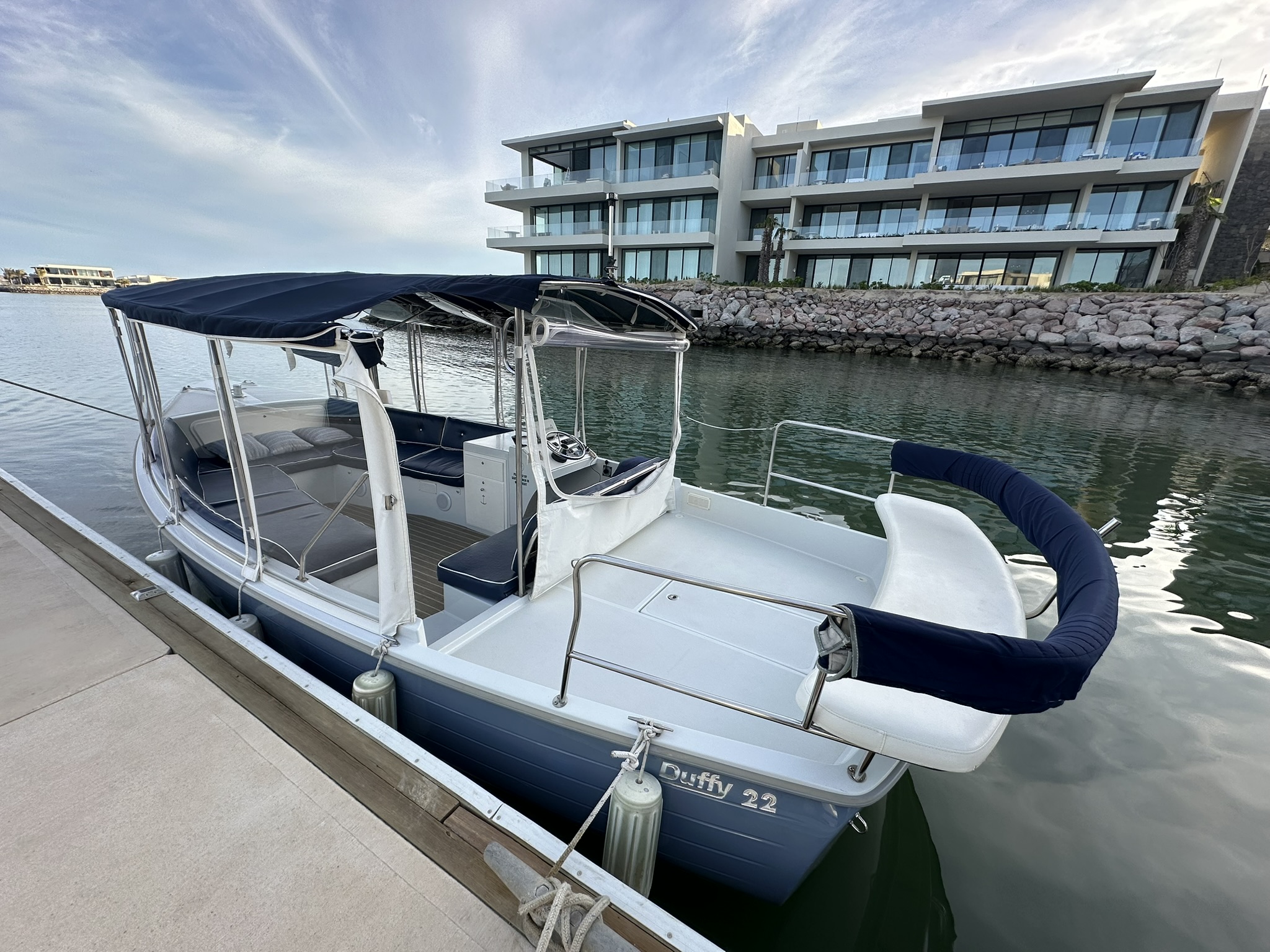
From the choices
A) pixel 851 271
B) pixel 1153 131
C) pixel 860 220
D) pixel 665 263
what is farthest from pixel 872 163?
pixel 665 263

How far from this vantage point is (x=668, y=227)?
3591 cm

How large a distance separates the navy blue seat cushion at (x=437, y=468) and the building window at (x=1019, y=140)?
115 ft

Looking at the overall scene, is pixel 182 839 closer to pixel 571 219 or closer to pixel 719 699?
pixel 719 699

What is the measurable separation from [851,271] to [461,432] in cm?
3395

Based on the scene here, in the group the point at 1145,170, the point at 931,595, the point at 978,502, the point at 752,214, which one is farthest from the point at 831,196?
the point at 931,595

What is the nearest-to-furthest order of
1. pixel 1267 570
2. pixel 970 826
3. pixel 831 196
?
pixel 970 826 < pixel 1267 570 < pixel 831 196

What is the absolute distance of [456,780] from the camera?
257cm

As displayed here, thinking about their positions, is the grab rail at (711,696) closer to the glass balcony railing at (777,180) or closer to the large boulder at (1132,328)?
the large boulder at (1132,328)

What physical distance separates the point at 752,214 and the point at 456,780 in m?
41.0

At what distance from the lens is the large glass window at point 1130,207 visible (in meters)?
26.7

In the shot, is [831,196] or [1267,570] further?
[831,196]

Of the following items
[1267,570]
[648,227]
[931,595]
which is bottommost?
[1267,570]

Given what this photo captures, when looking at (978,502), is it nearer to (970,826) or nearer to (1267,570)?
(1267,570)

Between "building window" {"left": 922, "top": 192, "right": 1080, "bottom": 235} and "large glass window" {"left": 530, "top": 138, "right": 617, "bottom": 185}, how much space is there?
21.0 m
